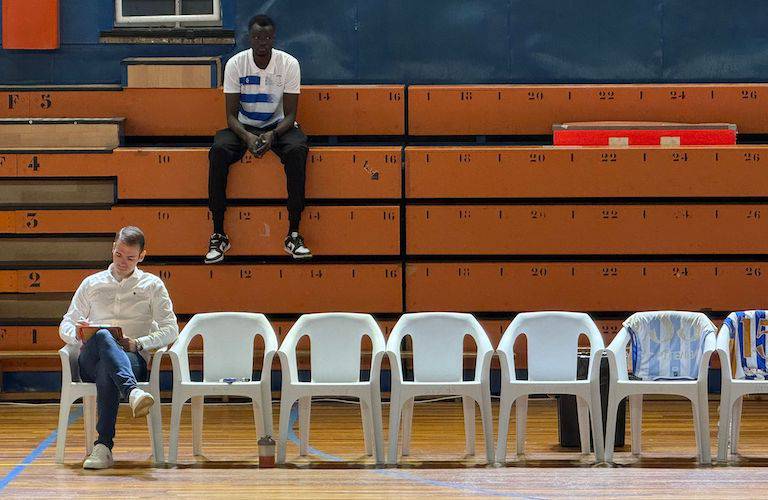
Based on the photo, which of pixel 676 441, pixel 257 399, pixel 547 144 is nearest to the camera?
pixel 257 399

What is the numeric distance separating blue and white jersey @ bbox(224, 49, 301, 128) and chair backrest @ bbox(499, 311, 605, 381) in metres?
2.45

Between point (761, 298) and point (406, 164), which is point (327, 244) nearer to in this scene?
point (406, 164)

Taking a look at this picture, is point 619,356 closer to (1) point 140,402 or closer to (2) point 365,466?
(2) point 365,466

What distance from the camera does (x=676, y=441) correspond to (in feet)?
23.7

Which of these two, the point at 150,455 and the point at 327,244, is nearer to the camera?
the point at 150,455

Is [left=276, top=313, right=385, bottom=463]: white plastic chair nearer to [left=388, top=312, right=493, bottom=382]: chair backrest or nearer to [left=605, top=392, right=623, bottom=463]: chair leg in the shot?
[left=388, top=312, right=493, bottom=382]: chair backrest

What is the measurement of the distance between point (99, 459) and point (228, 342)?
1.12m

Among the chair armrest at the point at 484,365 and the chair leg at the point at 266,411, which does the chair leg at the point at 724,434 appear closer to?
the chair armrest at the point at 484,365

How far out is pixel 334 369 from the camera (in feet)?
23.2

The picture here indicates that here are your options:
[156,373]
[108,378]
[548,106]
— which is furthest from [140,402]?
[548,106]

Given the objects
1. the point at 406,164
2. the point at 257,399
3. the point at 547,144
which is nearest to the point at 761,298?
the point at 547,144

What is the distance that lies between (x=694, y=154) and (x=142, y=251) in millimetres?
3863

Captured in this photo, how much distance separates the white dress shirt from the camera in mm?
6754

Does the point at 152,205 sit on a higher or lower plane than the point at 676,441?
higher
